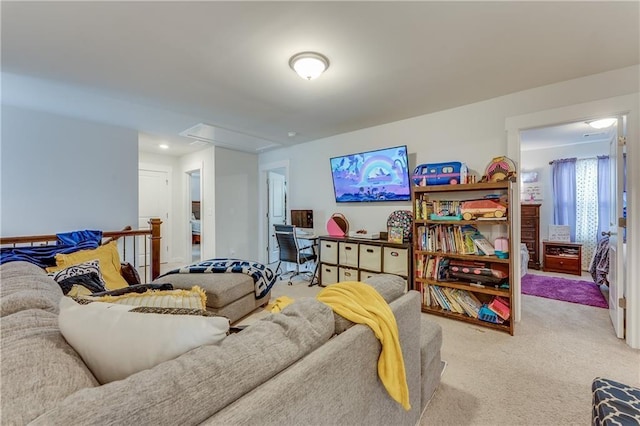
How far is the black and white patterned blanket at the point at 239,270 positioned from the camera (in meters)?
2.82

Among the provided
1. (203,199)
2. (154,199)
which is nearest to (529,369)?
(203,199)

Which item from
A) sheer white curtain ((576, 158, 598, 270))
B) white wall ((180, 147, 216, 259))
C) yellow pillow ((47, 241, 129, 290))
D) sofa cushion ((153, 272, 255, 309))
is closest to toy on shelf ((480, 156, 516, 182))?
sofa cushion ((153, 272, 255, 309))

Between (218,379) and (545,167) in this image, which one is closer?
(218,379)

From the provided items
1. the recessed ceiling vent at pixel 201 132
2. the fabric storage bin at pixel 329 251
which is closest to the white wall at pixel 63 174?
the recessed ceiling vent at pixel 201 132

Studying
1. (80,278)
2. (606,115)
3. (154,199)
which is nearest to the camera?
(80,278)

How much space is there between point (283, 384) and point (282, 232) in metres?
3.56

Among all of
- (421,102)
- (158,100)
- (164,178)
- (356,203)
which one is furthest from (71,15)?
(164,178)

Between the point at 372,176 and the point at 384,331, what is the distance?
292cm

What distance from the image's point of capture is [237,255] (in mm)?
5133

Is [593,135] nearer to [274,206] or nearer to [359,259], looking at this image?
[359,259]

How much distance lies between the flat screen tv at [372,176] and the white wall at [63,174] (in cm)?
310

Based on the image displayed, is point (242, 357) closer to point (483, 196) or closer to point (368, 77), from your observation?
point (368, 77)

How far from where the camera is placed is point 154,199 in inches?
219

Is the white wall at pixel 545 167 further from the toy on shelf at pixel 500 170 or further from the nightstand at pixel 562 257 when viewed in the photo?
the toy on shelf at pixel 500 170
